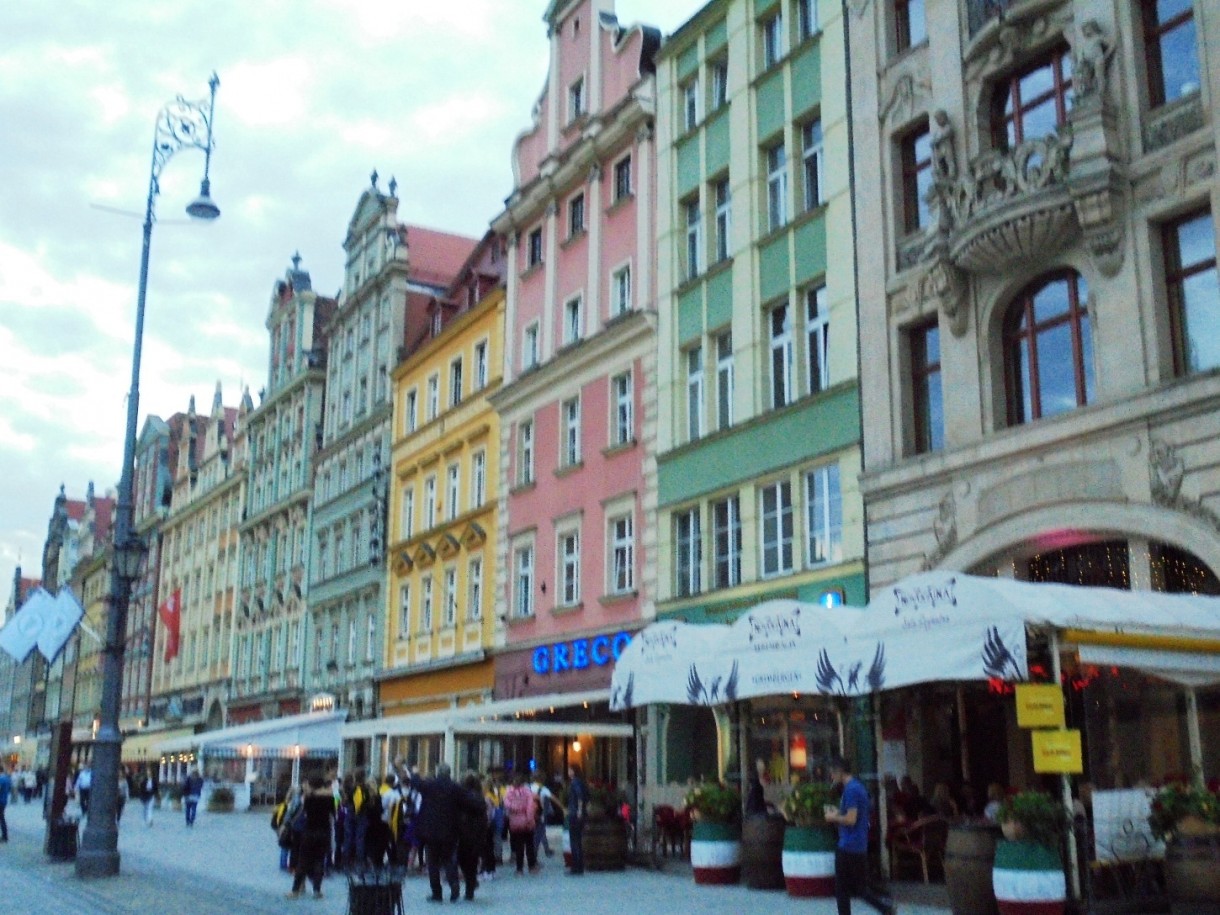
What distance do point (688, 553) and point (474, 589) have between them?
1069cm

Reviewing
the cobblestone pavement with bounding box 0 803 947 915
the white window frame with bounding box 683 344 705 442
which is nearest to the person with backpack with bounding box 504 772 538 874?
the cobblestone pavement with bounding box 0 803 947 915

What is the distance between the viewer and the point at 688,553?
28359 mm

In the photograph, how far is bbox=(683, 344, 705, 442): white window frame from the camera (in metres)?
28.3

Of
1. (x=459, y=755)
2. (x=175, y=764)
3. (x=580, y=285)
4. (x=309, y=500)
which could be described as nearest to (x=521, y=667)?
(x=459, y=755)

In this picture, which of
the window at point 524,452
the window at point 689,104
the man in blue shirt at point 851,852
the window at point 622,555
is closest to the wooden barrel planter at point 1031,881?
the man in blue shirt at point 851,852

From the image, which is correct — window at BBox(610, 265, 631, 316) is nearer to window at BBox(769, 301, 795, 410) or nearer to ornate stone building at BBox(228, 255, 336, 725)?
window at BBox(769, 301, 795, 410)

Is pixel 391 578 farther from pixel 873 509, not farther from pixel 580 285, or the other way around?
pixel 873 509

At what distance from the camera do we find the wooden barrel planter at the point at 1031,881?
13750mm

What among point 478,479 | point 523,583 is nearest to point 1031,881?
point 523,583

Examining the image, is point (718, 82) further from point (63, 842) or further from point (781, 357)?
point (63, 842)

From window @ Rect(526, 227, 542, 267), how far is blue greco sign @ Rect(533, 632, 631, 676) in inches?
391

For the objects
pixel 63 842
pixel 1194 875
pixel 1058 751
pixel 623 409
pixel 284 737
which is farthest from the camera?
pixel 284 737

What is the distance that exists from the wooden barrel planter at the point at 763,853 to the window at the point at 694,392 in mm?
10899

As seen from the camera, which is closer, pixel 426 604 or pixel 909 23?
pixel 909 23
